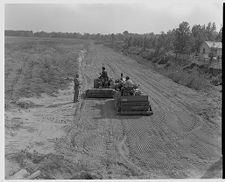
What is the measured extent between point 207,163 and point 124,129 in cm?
412

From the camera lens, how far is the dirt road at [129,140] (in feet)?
32.4

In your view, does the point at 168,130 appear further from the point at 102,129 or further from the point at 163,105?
the point at 163,105

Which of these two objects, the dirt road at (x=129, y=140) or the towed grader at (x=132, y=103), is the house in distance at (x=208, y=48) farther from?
the towed grader at (x=132, y=103)

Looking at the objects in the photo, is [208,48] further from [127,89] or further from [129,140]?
[129,140]

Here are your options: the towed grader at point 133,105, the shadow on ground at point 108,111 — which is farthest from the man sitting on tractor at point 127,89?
the shadow on ground at point 108,111

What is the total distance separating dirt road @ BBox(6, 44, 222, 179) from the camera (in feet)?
32.4

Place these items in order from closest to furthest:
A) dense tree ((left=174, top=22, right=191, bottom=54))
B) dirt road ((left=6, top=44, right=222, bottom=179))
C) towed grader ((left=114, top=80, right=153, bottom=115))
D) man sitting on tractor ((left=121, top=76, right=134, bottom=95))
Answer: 1. dirt road ((left=6, top=44, right=222, bottom=179))
2. towed grader ((left=114, top=80, right=153, bottom=115))
3. man sitting on tractor ((left=121, top=76, right=134, bottom=95))
4. dense tree ((left=174, top=22, right=191, bottom=54))

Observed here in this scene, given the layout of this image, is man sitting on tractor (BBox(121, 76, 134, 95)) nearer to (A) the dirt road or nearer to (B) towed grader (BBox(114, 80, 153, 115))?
(B) towed grader (BBox(114, 80, 153, 115))

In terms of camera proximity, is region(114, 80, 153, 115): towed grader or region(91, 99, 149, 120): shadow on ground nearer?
region(91, 99, 149, 120): shadow on ground

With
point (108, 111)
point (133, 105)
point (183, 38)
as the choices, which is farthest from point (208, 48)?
point (133, 105)

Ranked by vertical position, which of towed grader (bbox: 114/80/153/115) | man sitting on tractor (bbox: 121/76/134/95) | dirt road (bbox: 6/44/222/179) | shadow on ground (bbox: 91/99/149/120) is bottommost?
dirt road (bbox: 6/44/222/179)

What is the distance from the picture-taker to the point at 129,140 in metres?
12.4

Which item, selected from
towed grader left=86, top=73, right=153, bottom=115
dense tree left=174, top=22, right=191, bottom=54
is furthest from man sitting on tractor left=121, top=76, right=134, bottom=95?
dense tree left=174, top=22, right=191, bottom=54

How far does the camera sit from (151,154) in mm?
11102
